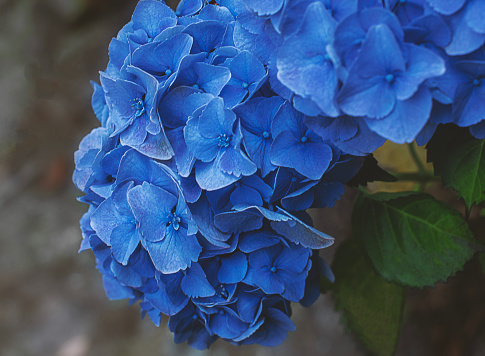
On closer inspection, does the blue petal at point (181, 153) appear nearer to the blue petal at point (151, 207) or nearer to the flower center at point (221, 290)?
the blue petal at point (151, 207)

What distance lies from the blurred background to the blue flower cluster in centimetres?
35

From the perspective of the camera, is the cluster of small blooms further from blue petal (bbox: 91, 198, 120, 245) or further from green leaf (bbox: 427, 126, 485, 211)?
blue petal (bbox: 91, 198, 120, 245)

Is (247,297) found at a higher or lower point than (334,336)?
higher

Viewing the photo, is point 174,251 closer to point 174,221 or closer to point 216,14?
point 174,221

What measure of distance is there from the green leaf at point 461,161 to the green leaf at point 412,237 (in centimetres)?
6

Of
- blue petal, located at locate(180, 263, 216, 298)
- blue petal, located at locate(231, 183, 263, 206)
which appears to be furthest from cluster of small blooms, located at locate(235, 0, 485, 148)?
blue petal, located at locate(180, 263, 216, 298)

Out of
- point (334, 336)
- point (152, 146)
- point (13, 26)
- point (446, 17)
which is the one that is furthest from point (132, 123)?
point (13, 26)

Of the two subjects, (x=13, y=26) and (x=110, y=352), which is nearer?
(x=110, y=352)

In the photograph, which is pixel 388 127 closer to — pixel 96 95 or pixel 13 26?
pixel 96 95

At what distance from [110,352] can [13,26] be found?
5.94 ft

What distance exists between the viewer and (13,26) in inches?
102

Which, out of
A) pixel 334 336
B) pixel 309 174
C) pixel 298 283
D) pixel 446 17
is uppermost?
pixel 446 17

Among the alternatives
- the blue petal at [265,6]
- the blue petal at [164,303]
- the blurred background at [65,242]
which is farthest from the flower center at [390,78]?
the blurred background at [65,242]

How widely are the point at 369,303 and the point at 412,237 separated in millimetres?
162
